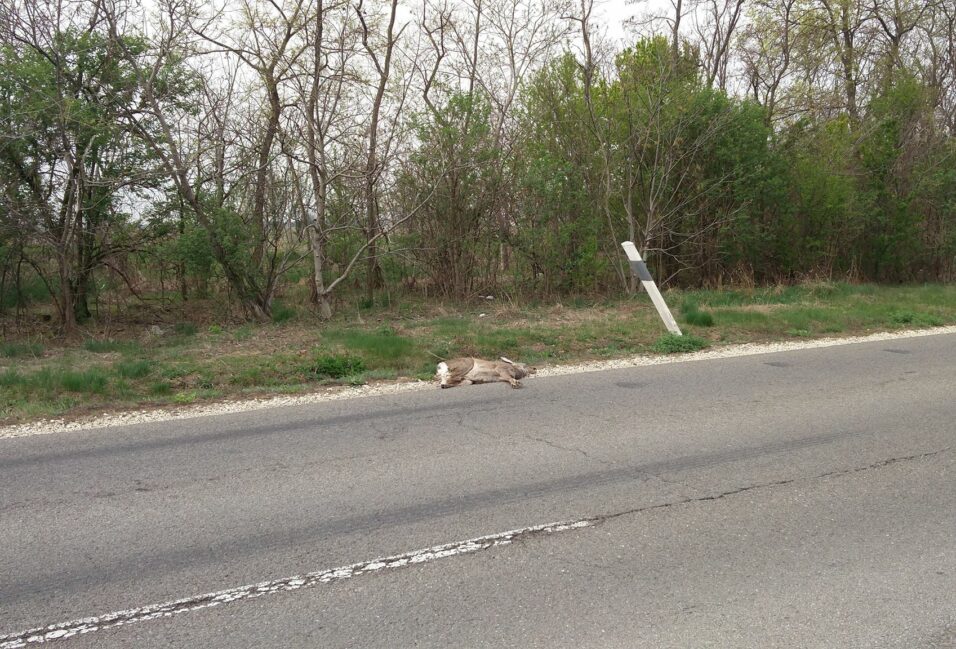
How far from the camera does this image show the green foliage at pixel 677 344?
10.6 metres

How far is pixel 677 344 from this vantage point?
10680 mm

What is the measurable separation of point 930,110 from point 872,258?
464 cm

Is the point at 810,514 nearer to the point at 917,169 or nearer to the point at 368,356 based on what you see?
the point at 368,356

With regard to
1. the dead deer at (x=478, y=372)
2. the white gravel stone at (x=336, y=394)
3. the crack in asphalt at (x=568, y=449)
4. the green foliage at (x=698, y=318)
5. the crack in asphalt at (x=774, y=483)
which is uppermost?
the green foliage at (x=698, y=318)

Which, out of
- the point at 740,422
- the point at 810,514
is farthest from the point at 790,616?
the point at 740,422

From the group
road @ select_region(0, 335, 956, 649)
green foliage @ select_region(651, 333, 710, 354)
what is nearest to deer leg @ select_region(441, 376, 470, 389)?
road @ select_region(0, 335, 956, 649)

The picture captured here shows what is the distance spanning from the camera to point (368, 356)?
9828mm

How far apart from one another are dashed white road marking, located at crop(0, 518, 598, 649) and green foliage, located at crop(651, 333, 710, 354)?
21.6 feet

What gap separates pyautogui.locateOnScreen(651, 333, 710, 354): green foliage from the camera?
10602mm

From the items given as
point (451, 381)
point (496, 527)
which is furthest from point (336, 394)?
point (496, 527)

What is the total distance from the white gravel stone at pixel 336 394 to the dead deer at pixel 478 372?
0.21 meters

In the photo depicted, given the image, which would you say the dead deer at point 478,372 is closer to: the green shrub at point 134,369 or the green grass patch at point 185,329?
the green shrub at point 134,369

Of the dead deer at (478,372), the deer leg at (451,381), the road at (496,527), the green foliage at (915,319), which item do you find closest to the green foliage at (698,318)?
the green foliage at (915,319)

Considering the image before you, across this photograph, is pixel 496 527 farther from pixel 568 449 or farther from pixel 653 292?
pixel 653 292
